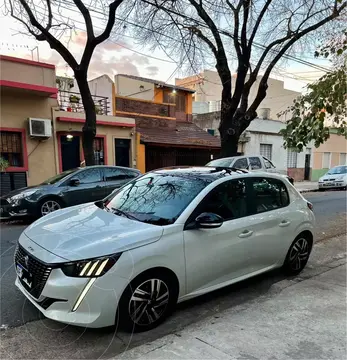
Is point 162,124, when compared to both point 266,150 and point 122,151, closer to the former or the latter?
point 122,151

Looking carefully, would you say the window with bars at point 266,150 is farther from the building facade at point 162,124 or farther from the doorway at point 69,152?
the doorway at point 69,152

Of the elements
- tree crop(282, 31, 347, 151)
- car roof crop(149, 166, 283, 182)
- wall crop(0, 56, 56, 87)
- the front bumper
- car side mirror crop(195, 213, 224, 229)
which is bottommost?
the front bumper

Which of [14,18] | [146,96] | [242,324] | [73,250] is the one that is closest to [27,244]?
[73,250]

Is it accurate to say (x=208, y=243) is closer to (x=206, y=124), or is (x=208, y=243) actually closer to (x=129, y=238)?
(x=129, y=238)

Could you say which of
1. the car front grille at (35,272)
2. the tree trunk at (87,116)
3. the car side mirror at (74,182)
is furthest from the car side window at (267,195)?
the tree trunk at (87,116)

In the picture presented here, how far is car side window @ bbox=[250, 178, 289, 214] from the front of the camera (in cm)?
414

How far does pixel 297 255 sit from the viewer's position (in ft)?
15.6

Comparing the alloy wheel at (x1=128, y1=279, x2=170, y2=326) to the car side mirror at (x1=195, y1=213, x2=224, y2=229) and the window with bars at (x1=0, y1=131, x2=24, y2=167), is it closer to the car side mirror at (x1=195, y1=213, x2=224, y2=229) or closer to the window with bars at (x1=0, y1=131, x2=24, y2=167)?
the car side mirror at (x1=195, y1=213, x2=224, y2=229)

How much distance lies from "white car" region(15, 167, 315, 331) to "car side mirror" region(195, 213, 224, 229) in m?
0.01

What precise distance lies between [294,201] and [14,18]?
35.3 feet

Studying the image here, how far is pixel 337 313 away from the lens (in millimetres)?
3611

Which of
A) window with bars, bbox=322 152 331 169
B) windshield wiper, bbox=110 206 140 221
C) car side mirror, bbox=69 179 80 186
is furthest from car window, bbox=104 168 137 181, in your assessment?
window with bars, bbox=322 152 331 169

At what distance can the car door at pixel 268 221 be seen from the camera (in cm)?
402

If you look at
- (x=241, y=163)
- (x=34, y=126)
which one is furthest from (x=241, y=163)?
(x=34, y=126)
